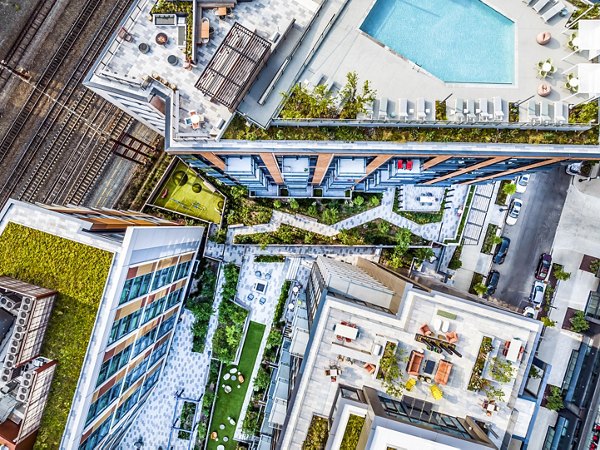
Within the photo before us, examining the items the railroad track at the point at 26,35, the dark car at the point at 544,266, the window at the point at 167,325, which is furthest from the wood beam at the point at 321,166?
the railroad track at the point at 26,35

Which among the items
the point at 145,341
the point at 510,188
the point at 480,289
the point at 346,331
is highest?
Result: the point at 510,188

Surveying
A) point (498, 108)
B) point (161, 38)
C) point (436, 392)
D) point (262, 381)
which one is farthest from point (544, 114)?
point (262, 381)

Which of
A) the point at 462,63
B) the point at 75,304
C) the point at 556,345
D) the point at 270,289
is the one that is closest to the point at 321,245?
the point at 270,289

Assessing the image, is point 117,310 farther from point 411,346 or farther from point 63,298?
point 411,346

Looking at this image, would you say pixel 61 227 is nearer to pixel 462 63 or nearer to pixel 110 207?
pixel 110 207

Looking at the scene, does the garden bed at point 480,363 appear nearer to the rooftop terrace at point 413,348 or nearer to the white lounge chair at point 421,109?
the rooftop terrace at point 413,348

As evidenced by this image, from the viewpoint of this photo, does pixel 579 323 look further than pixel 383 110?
Yes

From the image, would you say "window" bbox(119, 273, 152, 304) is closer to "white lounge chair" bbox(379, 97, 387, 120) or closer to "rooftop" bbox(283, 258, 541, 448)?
"rooftop" bbox(283, 258, 541, 448)
